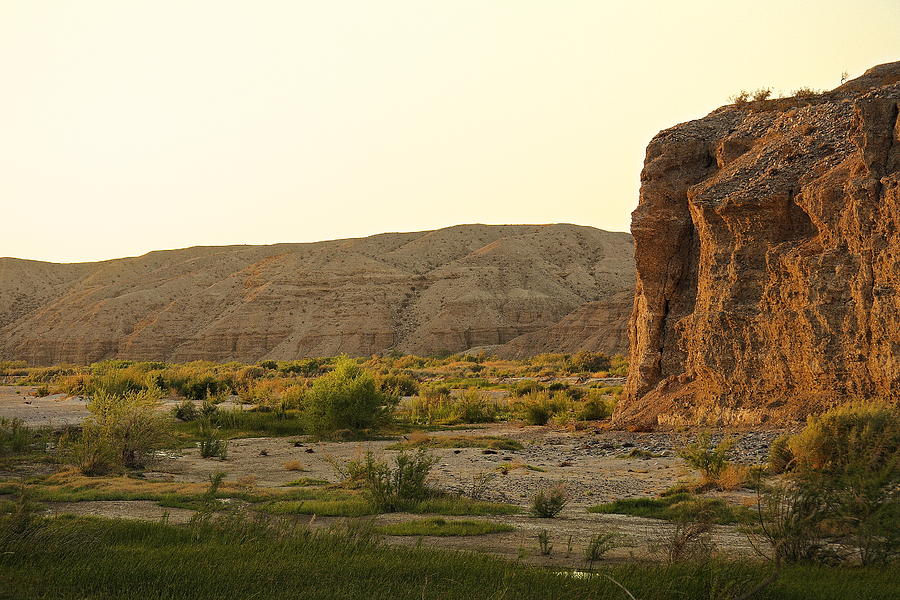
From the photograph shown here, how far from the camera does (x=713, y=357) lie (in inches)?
720

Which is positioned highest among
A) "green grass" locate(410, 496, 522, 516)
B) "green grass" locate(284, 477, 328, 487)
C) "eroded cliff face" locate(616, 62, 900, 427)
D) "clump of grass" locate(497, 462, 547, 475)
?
"eroded cliff face" locate(616, 62, 900, 427)

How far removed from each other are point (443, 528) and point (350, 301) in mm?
80060

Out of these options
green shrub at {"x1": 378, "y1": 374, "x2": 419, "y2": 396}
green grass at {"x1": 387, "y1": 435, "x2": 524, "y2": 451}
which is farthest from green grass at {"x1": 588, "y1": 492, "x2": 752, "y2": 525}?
green shrub at {"x1": 378, "y1": 374, "x2": 419, "y2": 396}

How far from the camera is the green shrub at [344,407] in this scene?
71.9ft

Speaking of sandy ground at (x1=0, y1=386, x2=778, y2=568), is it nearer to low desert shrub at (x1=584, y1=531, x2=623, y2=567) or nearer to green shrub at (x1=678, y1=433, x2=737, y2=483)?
low desert shrub at (x1=584, y1=531, x2=623, y2=567)

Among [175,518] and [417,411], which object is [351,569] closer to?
[175,518]

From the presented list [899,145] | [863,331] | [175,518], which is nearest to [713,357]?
[863,331]

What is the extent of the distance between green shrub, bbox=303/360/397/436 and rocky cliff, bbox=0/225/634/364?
1636 inches

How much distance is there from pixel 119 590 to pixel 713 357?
1517cm

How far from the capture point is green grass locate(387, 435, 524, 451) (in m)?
18.7

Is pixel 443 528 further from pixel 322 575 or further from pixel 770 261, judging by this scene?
pixel 770 261

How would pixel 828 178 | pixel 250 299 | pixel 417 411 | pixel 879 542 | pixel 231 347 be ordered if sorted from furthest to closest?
pixel 250 299
pixel 231 347
pixel 417 411
pixel 828 178
pixel 879 542

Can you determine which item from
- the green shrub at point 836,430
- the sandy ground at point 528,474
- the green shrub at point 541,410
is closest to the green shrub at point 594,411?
the green shrub at point 541,410

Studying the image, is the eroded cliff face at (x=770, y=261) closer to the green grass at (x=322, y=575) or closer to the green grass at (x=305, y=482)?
the green grass at (x=305, y=482)
